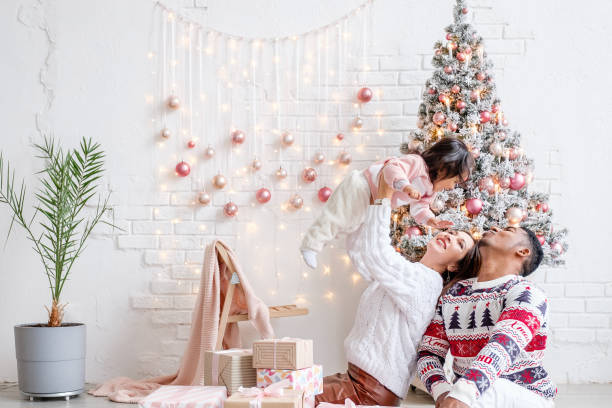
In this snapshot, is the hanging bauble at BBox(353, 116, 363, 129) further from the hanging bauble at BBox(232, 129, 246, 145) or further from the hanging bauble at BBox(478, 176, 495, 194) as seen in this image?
the hanging bauble at BBox(478, 176, 495, 194)

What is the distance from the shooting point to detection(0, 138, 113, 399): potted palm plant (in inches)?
121

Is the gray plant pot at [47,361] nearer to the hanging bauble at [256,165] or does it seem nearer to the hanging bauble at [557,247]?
the hanging bauble at [256,165]

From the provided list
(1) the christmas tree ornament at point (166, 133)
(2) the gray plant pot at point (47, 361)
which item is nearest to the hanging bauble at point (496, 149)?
(1) the christmas tree ornament at point (166, 133)

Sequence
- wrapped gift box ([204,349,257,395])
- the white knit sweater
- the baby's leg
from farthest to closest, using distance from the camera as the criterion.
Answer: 1. the baby's leg
2. the white knit sweater
3. wrapped gift box ([204,349,257,395])

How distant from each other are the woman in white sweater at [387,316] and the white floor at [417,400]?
77cm

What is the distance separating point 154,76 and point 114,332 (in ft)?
4.86

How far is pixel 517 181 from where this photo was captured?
307cm

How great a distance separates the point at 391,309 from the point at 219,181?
155cm

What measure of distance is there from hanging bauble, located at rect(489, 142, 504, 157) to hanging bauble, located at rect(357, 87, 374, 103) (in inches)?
31.3

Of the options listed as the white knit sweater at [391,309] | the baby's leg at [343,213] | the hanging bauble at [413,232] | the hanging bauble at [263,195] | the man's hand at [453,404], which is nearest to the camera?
the man's hand at [453,404]

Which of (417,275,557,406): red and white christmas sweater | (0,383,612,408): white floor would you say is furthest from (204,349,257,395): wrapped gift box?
(0,383,612,408): white floor

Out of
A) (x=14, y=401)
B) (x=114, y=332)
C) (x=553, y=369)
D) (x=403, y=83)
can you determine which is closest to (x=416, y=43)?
(x=403, y=83)

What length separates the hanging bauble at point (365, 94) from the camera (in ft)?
11.6

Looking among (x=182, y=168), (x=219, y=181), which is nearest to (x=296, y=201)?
(x=219, y=181)
